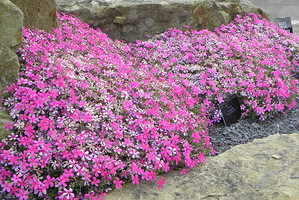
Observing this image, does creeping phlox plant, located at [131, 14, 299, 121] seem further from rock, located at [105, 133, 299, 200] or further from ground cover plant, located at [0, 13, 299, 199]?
rock, located at [105, 133, 299, 200]

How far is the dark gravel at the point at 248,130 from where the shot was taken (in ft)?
14.8

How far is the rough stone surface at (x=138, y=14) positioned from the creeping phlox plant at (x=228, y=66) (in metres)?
0.28

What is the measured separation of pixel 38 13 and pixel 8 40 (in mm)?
1289

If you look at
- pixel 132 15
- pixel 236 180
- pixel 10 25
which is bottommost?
pixel 236 180

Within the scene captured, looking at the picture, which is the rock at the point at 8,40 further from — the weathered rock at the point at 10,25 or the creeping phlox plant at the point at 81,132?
the creeping phlox plant at the point at 81,132

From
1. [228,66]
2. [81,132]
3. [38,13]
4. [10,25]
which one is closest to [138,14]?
[228,66]

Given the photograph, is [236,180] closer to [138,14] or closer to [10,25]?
[10,25]

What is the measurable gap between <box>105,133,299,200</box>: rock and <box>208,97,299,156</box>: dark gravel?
0.59m

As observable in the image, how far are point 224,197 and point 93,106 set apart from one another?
161 centimetres

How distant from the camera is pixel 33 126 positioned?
2.72 meters

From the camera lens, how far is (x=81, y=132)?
2.70m

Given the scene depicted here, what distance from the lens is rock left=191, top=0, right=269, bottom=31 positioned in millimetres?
7109

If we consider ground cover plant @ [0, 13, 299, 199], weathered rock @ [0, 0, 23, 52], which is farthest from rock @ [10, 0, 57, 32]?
weathered rock @ [0, 0, 23, 52]

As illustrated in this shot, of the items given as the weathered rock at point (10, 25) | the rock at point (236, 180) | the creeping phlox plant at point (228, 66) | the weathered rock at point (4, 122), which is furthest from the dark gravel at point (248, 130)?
the weathered rock at point (10, 25)
